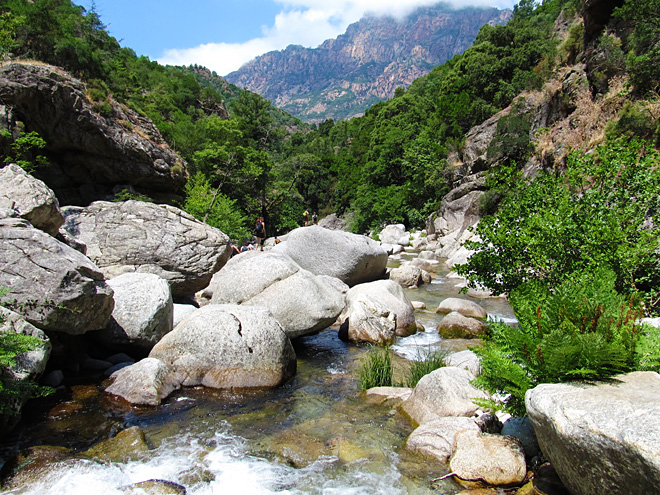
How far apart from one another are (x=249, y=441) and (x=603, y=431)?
14.2 ft

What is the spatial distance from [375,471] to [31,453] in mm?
4179

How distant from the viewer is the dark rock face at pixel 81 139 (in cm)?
1961

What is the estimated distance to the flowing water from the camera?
469 centimetres

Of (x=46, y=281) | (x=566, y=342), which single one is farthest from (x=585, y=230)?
(x=46, y=281)

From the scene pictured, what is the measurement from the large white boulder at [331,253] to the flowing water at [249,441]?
650cm

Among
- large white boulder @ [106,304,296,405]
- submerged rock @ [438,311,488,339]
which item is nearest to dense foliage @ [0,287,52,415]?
large white boulder @ [106,304,296,405]

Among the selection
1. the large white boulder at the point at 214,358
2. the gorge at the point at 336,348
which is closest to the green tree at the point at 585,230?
the gorge at the point at 336,348

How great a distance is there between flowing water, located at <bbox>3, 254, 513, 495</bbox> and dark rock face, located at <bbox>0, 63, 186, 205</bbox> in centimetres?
1636

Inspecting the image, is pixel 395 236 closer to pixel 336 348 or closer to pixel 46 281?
pixel 336 348

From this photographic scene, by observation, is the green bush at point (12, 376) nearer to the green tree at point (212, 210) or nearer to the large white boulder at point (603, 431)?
the large white boulder at point (603, 431)

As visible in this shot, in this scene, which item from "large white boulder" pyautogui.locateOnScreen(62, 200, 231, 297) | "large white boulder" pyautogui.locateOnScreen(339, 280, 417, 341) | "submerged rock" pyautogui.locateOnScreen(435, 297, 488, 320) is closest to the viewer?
"large white boulder" pyautogui.locateOnScreen(339, 280, 417, 341)

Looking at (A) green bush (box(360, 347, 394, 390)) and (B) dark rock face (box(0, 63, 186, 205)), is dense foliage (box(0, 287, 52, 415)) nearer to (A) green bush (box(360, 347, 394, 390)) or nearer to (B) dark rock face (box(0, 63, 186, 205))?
(A) green bush (box(360, 347, 394, 390))

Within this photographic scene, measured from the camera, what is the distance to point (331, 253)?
14.5m

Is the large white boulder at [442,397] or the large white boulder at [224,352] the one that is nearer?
the large white boulder at [442,397]
